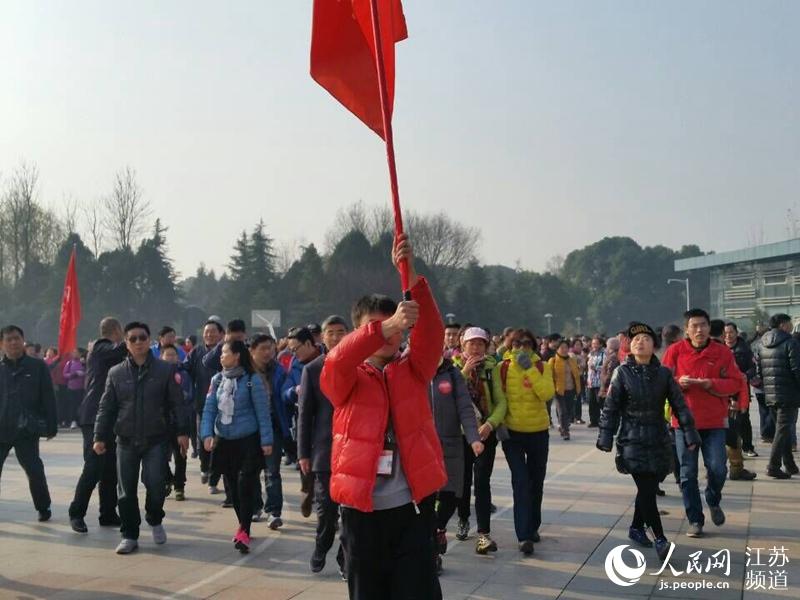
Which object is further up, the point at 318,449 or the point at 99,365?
the point at 99,365

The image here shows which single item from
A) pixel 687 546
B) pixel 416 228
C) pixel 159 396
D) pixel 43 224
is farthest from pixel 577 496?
pixel 416 228

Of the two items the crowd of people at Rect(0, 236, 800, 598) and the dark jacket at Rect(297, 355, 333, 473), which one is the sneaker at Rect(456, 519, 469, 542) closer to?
the crowd of people at Rect(0, 236, 800, 598)

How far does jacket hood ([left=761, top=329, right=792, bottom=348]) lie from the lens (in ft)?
37.9

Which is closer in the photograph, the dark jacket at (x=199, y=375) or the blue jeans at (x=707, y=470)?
the blue jeans at (x=707, y=470)

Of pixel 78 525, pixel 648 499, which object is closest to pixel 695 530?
pixel 648 499

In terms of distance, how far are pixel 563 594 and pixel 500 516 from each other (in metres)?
2.91

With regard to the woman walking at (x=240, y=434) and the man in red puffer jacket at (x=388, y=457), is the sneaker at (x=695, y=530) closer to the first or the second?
the woman walking at (x=240, y=434)

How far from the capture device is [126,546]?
794 cm

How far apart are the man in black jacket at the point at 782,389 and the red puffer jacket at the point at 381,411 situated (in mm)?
8283

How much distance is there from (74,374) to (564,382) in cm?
1129

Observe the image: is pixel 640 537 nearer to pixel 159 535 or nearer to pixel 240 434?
pixel 240 434

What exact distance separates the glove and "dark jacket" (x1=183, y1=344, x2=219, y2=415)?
4563 mm

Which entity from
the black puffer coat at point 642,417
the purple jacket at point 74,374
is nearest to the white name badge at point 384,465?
the black puffer coat at point 642,417

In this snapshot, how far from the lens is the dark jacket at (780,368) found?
36.8 ft
